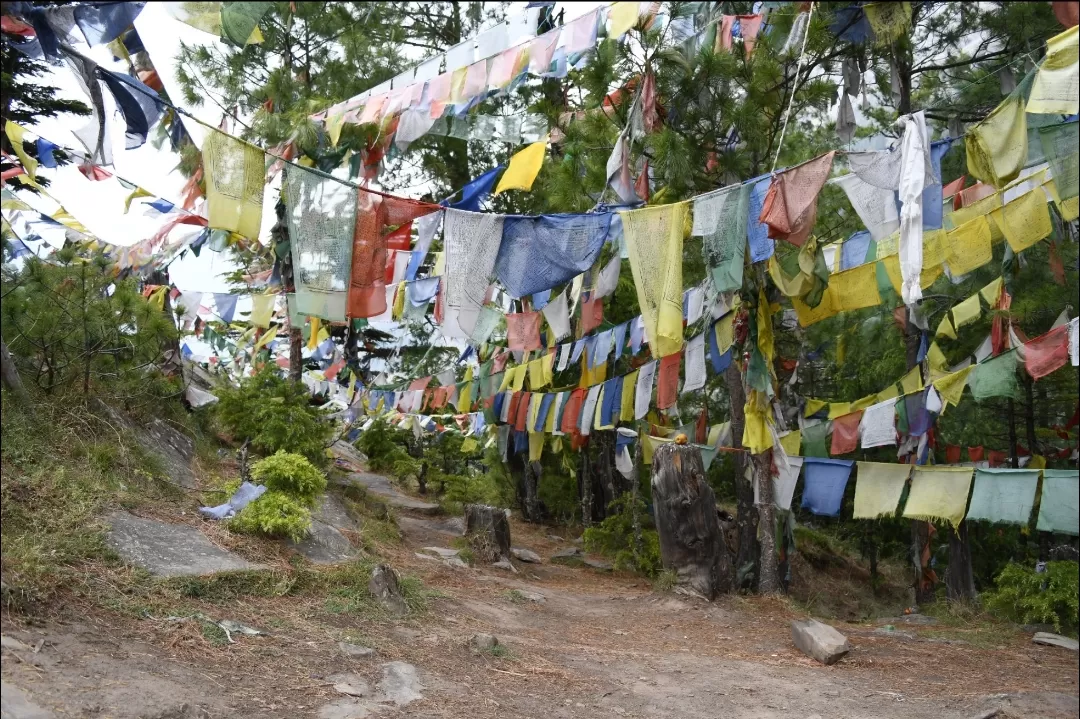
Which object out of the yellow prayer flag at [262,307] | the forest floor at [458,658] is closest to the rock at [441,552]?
the forest floor at [458,658]

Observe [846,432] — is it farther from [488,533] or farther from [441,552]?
[441,552]

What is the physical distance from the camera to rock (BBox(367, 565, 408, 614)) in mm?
7359

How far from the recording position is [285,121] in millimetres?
11289

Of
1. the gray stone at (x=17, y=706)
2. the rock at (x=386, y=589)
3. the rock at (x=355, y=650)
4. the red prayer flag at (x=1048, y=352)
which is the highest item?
the red prayer flag at (x=1048, y=352)

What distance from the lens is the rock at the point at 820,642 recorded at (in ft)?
24.1

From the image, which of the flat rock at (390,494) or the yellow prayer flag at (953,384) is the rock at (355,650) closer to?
the yellow prayer flag at (953,384)

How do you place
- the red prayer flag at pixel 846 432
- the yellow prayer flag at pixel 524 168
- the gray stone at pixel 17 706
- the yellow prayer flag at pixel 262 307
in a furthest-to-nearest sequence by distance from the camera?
the yellow prayer flag at pixel 262 307 < the red prayer flag at pixel 846 432 < the yellow prayer flag at pixel 524 168 < the gray stone at pixel 17 706

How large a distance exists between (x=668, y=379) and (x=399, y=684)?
598cm

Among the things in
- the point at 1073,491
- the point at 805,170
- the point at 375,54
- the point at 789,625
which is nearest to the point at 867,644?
the point at 789,625

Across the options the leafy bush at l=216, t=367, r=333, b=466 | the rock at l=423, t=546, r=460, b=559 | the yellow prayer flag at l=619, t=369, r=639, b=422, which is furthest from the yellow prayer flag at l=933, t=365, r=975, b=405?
the leafy bush at l=216, t=367, r=333, b=466

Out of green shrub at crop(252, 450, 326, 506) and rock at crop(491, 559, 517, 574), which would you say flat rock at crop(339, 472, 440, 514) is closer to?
rock at crop(491, 559, 517, 574)

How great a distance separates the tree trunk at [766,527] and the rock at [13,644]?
8.14 metres

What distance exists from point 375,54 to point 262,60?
6.32 ft

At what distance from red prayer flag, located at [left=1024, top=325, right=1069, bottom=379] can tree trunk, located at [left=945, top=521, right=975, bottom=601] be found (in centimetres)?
347
